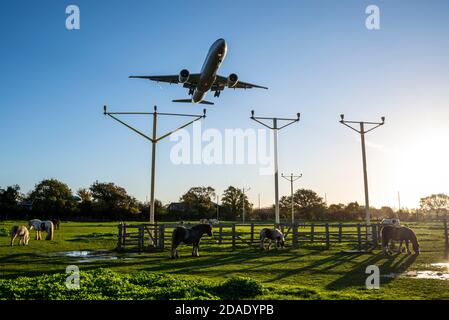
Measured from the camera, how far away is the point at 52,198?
314 ft

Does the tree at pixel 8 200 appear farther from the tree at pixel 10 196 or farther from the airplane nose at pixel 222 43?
the airplane nose at pixel 222 43

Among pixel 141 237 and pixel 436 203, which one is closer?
pixel 141 237

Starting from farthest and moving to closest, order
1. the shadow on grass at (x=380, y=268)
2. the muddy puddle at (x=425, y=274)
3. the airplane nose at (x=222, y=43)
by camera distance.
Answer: the airplane nose at (x=222, y=43)
the muddy puddle at (x=425, y=274)
the shadow on grass at (x=380, y=268)

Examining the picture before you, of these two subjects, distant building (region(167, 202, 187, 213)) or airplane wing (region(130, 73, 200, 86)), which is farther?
distant building (region(167, 202, 187, 213))

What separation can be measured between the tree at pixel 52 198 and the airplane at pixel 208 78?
7088 centimetres

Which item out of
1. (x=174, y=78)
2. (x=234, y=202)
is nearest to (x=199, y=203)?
(x=234, y=202)

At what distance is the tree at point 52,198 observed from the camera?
9444cm

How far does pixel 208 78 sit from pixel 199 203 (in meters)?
84.0

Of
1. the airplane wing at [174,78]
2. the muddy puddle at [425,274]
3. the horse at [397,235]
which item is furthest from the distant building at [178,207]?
the muddy puddle at [425,274]

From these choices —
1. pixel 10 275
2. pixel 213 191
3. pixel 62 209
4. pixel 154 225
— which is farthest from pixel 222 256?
pixel 213 191

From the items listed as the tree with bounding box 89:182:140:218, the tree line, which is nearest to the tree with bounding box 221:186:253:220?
the tree line

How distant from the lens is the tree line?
95375 mm

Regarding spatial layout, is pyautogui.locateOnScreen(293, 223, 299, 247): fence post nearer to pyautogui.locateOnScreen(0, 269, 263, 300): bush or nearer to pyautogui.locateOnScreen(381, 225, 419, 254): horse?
pyautogui.locateOnScreen(381, 225, 419, 254): horse

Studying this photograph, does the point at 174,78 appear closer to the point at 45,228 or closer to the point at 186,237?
the point at 45,228
